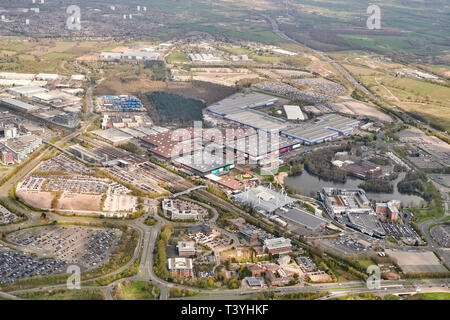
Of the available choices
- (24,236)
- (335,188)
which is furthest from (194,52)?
(24,236)

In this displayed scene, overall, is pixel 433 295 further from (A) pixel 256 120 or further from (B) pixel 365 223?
(A) pixel 256 120

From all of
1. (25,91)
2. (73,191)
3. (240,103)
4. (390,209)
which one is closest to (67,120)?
(25,91)

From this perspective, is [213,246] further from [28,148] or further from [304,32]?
[304,32]

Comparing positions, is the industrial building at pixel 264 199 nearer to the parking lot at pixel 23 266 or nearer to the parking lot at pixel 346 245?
the parking lot at pixel 346 245

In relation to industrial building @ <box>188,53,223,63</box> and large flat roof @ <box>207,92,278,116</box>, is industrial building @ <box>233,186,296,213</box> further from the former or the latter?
industrial building @ <box>188,53,223,63</box>

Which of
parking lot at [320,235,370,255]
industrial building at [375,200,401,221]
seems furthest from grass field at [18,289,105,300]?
industrial building at [375,200,401,221]
